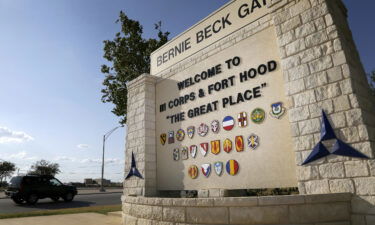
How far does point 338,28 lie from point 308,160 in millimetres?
2540

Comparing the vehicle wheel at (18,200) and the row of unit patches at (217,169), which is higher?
the row of unit patches at (217,169)

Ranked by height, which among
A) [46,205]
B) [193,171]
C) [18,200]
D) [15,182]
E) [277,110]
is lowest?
[46,205]

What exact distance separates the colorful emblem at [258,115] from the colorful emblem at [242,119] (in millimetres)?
200

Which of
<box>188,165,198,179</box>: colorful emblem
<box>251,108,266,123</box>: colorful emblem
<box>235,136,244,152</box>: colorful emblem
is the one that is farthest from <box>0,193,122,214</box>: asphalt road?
<box>251,108,266,123</box>: colorful emblem

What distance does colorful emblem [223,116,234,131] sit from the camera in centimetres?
622

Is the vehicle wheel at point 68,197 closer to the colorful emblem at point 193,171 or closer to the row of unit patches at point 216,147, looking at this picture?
the row of unit patches at point 216,147

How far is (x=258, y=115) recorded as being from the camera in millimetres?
5742

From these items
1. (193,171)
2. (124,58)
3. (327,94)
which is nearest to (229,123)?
(193,171)

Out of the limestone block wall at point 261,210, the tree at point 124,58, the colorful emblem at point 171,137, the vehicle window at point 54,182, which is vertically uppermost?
the tree at point 124,58

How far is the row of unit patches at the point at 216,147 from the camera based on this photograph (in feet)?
18.9

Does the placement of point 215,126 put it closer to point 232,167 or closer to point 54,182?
point 232,167

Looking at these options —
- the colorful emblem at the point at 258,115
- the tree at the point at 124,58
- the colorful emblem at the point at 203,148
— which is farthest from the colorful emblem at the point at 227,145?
the tree at the point at 124,58

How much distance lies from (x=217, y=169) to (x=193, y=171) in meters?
0.83

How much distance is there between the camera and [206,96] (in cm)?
699
